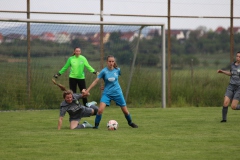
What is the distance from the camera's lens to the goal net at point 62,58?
64.3 ft

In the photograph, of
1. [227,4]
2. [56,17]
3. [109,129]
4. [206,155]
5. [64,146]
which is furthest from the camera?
[227,4]

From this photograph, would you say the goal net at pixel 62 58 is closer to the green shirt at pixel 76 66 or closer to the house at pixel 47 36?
the house at pixel 47 36

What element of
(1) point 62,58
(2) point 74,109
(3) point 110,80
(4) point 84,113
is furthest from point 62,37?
(3) point 110,80

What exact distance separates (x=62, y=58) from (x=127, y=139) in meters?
8.93

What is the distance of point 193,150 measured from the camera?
1085 cm

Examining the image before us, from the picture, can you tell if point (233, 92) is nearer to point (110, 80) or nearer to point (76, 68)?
point (110, 80)

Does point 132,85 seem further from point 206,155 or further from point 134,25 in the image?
point 206,155

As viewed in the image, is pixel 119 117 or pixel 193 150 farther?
pixel 119 117

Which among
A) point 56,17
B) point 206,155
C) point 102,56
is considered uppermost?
point 56,17

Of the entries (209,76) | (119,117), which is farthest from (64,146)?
(209,76)

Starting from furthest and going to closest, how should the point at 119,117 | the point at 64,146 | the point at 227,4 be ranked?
the point at 227,4
the point at 119,117
the point at 64,146

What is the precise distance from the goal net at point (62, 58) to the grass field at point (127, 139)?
2468 mm

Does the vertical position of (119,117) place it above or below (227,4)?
below

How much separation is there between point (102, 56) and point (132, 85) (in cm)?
146
